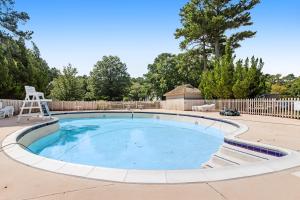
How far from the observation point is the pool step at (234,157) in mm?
5676

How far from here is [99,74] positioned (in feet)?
119

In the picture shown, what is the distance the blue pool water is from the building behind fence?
497 centimetres

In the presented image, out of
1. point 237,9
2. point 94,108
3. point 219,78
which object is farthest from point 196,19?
point 94,108

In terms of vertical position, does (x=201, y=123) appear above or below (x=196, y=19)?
below

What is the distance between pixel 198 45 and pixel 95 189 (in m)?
26.7

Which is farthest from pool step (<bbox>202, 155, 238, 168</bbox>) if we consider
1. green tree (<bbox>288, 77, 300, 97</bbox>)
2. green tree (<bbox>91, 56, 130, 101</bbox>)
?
green tree (<bbox>91, 56, 130, 101</bbox>)

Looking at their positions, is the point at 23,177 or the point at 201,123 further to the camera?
the point at 201,123

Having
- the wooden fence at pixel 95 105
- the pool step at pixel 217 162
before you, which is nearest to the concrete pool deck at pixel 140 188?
the pool step at pixel 217 162

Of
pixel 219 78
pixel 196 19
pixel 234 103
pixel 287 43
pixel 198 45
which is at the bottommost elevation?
pixel 234 103

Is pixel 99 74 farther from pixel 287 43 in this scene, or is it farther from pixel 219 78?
pixel 287 43

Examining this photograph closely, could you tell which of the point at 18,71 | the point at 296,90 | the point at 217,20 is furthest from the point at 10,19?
the point at 296,90

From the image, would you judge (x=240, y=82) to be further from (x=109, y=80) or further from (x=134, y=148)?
(x=109, y=80)

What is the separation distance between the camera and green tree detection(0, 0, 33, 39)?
22391 mm

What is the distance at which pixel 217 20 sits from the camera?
23.1 metres
